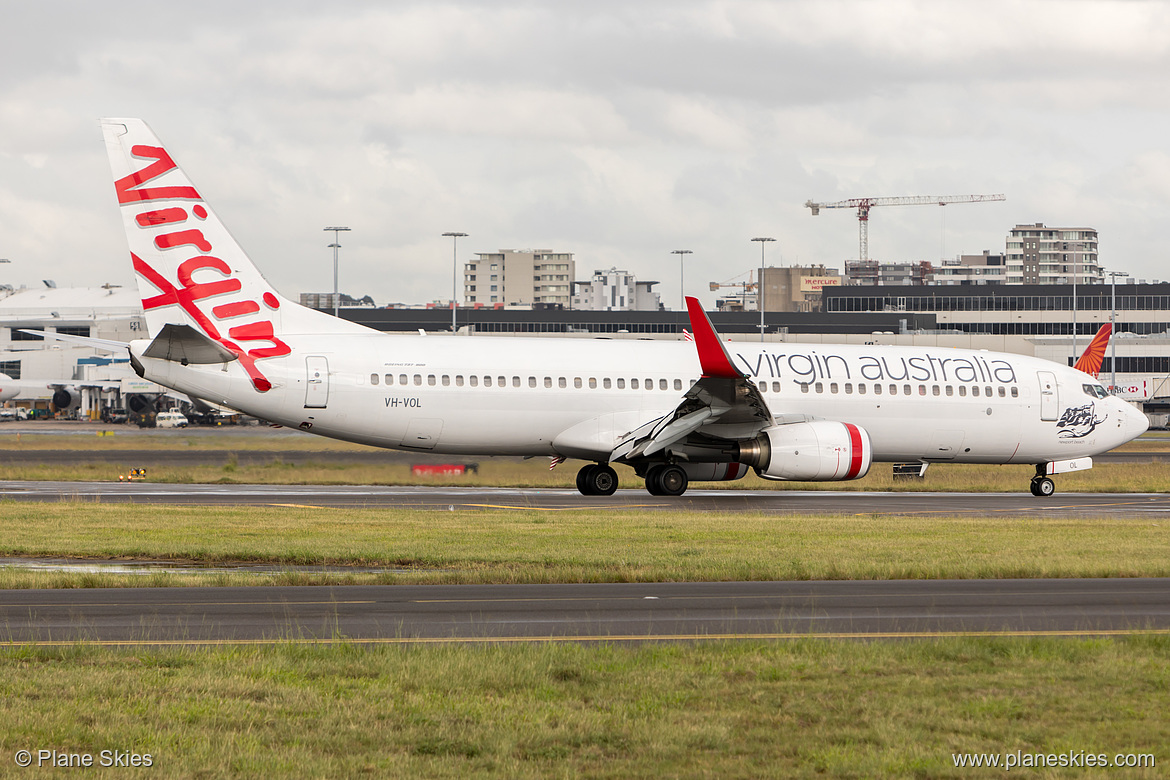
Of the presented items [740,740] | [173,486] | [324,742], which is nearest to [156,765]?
[324,742]

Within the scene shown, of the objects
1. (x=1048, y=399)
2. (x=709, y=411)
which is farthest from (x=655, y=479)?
(x=1048, y=399)

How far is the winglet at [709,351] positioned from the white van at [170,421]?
2366 inches

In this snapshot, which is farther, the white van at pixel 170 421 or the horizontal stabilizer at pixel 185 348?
the white van at pixel 170 421

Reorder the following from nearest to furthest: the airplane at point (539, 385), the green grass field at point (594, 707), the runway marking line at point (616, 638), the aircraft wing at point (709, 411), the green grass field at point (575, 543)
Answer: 1. the green grass field at point (594, 707)
2. the runway marking line at point (616, 638)
3. the green grass field at point (575, 543)
4. the aircraft wing at point (709, 411)
5. the airplane at point (539, 385)

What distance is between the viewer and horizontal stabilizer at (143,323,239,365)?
27078 mm

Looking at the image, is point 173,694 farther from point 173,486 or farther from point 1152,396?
point 1152,396

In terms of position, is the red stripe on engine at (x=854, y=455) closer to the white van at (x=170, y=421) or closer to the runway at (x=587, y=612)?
the runway at (x=587, y=612)

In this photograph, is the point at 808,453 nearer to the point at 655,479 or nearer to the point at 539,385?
the point at 655,479

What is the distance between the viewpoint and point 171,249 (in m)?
28.9

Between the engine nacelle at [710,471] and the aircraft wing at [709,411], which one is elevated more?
the aircraft wing at [709,411]

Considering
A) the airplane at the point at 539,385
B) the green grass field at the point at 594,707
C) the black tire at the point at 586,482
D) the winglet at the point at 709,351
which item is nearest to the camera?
the green grass field at the point at 594,707

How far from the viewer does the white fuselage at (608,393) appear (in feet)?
96.5

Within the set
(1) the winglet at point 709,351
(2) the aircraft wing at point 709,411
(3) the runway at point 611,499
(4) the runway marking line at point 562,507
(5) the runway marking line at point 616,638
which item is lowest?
(3) the runway at point 611,499

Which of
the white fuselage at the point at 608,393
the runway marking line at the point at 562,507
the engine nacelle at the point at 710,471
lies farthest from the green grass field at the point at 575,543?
the engine nacelle at the point at 710,471
